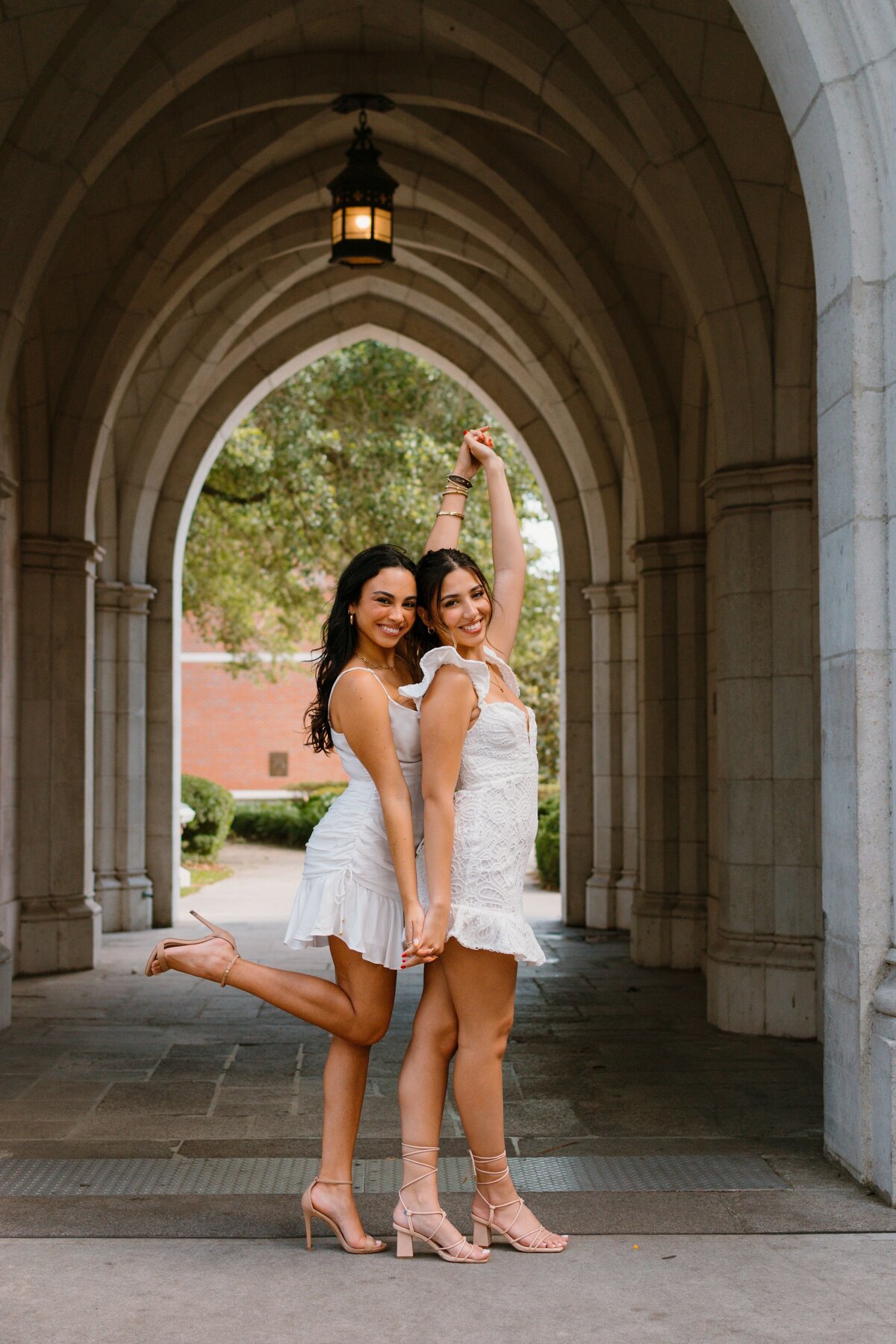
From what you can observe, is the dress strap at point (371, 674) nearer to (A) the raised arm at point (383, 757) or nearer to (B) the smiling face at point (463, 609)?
(A) the raised arm at point (383, 757)

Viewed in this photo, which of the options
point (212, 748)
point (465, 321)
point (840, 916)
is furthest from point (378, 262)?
point (212, 748)

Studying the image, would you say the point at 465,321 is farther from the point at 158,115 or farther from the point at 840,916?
the point at 840,916

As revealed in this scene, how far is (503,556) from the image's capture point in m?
4.06

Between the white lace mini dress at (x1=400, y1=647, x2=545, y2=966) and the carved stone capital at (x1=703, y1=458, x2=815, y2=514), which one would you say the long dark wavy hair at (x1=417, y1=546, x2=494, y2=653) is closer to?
the white lace mini dress at (x1=400, y1=647, x2=545, y2=966)

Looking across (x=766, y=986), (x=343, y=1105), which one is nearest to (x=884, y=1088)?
(x=343, y=1105)

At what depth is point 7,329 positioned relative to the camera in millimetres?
7000

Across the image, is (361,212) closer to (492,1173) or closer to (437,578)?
(437,578)

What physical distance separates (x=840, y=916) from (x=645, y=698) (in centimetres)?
532

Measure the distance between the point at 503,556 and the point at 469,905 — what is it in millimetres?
1038

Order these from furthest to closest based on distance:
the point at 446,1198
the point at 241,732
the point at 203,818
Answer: the point at 241,732 → the point at 203,818 → the point at 446,1198

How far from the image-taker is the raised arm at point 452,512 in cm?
405

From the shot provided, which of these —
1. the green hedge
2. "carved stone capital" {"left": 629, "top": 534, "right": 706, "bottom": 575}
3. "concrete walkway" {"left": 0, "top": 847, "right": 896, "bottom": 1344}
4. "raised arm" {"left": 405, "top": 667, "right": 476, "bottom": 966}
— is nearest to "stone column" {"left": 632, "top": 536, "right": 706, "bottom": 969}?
"carved stone capital" {"left": 629, "top": 534, "right": 706, "bottom": 575}

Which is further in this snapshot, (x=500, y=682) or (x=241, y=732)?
(x=241, y=732)

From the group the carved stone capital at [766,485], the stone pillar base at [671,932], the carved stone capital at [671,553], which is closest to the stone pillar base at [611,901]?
the stone pillar base at [671,932]
